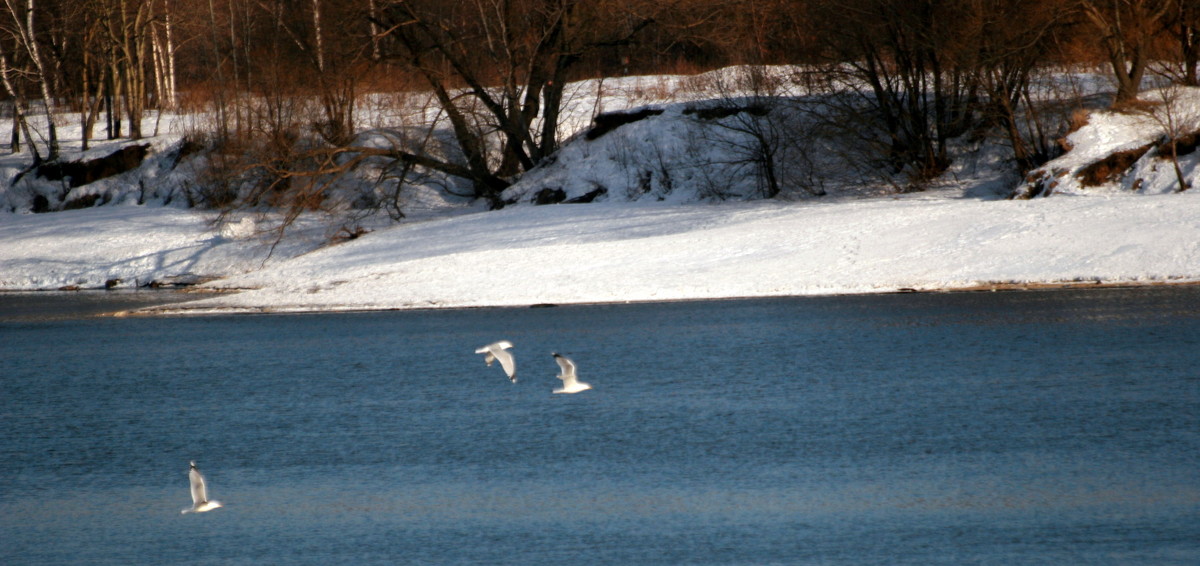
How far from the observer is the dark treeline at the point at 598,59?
1123 inches

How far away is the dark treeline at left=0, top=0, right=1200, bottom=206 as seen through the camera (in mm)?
28516

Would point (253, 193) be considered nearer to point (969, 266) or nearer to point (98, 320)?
point (98, 320)

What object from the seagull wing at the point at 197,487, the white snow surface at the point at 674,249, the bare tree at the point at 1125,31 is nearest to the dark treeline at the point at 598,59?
the bare tree at the point at 1125,31

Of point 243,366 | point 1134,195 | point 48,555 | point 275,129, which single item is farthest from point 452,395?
point 275,129

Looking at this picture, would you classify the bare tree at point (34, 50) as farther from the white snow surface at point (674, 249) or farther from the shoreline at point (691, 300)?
the shoreline at point (691, 300)

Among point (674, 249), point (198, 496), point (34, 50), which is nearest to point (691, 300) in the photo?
point (674, 249)

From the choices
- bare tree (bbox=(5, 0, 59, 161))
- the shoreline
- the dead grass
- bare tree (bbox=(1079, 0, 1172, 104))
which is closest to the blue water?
the shoreline

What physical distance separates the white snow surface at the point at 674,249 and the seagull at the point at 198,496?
12905mm

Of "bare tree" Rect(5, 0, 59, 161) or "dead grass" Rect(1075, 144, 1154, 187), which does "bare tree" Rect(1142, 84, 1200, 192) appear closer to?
"dead grass" Rect(1075, 144, 1154, 187)

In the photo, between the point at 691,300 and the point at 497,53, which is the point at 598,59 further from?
the point at 691,300

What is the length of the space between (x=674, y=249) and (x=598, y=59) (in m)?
15.9

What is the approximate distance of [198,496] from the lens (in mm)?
8461

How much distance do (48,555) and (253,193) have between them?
21.2 m

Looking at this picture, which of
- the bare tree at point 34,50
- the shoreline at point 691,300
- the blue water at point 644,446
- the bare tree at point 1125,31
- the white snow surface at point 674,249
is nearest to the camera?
the blue water at point 644,446
